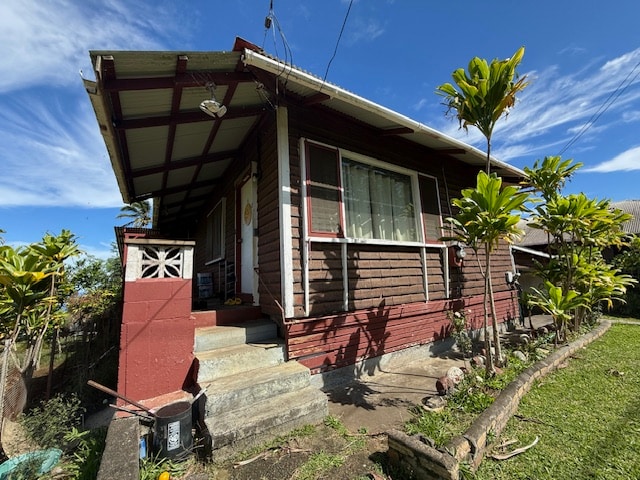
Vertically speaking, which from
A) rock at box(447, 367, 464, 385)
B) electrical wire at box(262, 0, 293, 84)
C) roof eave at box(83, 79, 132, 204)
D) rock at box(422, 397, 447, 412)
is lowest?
rock at box(422, 397, 447, 412)

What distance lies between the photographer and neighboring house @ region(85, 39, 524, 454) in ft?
10.1

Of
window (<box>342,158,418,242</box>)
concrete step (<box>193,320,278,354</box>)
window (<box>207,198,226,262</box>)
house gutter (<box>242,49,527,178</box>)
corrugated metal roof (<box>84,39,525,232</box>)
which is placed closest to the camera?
corrugated metal roof (<box>84,39,525,232</box>)

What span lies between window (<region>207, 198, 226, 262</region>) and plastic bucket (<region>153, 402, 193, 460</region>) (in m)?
4.87

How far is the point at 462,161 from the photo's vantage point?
6629 mm

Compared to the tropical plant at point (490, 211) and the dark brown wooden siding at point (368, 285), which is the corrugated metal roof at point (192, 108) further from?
the tropical plant at point (490, 211)

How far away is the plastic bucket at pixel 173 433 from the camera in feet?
7.86

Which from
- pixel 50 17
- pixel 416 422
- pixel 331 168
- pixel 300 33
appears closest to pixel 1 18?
pixel 50 17

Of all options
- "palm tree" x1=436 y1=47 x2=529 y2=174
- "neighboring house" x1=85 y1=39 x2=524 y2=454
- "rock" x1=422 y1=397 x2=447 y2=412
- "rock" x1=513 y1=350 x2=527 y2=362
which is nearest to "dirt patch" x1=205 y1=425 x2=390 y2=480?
"rock" x1=422 y1=397 x2=447 y2=412

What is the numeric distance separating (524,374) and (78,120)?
905 cm

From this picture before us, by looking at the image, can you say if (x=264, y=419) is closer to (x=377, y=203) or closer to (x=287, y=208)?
(x=287, y=208)

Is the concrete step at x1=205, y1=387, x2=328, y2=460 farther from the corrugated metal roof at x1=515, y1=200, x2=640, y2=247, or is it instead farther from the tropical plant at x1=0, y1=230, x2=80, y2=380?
the corrugated metal roof at x1=515, y1=200, x2=640, y2=247

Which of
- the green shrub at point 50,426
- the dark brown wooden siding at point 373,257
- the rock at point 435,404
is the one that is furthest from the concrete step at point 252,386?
the green shrub at point 50,426

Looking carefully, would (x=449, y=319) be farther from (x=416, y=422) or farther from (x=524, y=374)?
(x=416, y=422)

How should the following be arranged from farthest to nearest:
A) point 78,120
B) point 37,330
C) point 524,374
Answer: point 78,120, point 37,330, point 524,374
